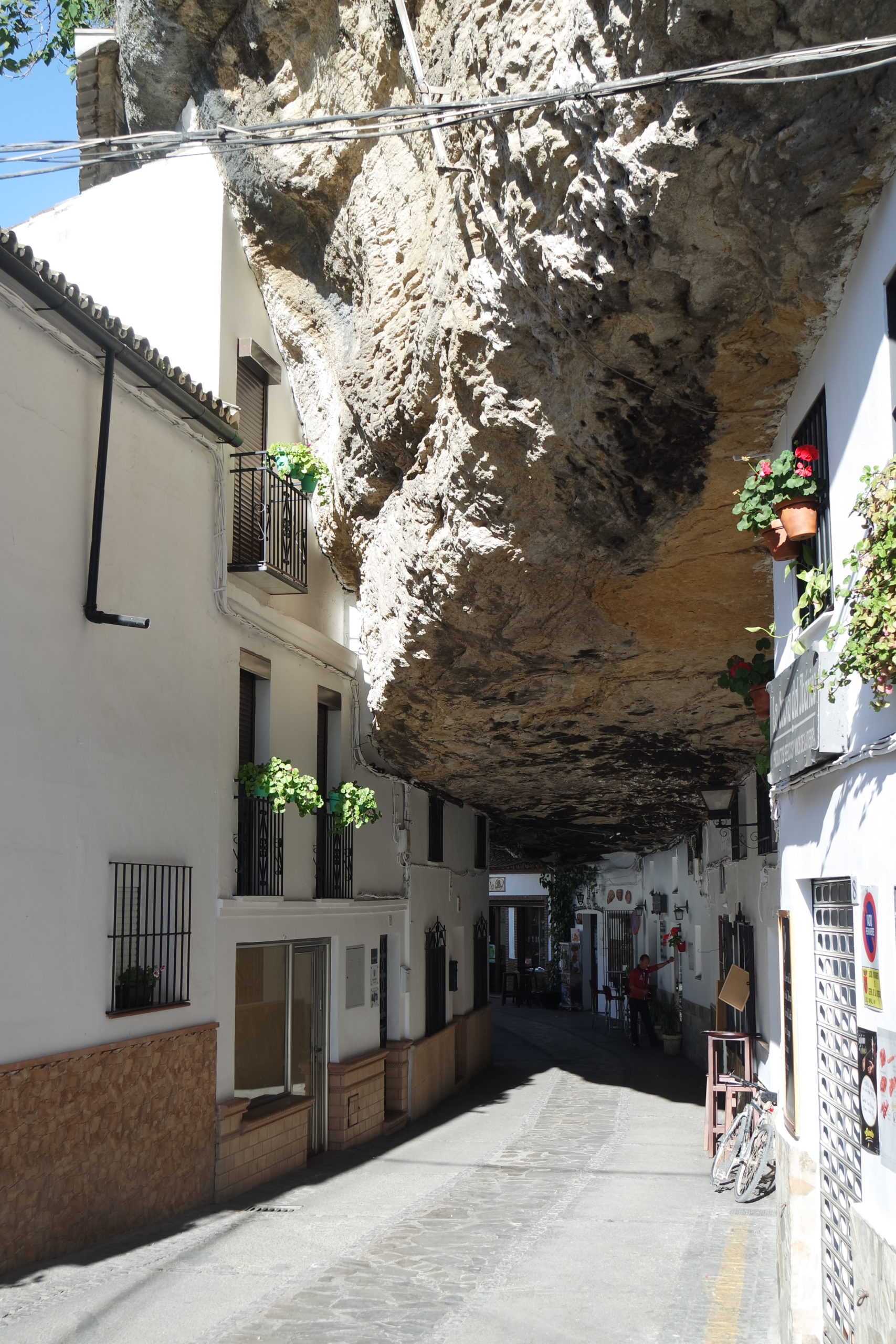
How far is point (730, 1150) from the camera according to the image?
11414mm

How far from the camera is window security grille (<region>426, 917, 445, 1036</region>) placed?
59.8 ft

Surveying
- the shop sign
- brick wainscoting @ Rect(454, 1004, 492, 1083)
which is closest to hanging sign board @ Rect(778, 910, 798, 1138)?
the shop sign

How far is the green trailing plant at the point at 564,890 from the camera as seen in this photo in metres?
33.0

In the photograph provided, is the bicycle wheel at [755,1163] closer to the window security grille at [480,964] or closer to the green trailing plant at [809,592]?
the green trailing plant at [809,592]

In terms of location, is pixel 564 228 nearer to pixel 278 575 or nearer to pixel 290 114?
pixel 290 114

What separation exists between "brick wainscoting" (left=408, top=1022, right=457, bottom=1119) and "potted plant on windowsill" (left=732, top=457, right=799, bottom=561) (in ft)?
40.4

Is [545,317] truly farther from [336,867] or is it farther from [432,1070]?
[432,1070]

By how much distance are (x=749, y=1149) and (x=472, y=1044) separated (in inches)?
407

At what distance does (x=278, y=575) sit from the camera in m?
12.1

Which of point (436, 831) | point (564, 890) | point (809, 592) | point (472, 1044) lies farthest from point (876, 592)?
point (564, 890)

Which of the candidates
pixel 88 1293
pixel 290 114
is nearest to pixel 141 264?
pixel 290 114

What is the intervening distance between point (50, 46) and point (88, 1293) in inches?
670

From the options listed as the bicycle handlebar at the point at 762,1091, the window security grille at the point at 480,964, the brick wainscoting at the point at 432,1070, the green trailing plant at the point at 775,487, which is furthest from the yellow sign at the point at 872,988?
the window security grille at the point at 480,964

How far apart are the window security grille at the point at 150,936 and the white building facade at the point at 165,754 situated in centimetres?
3
